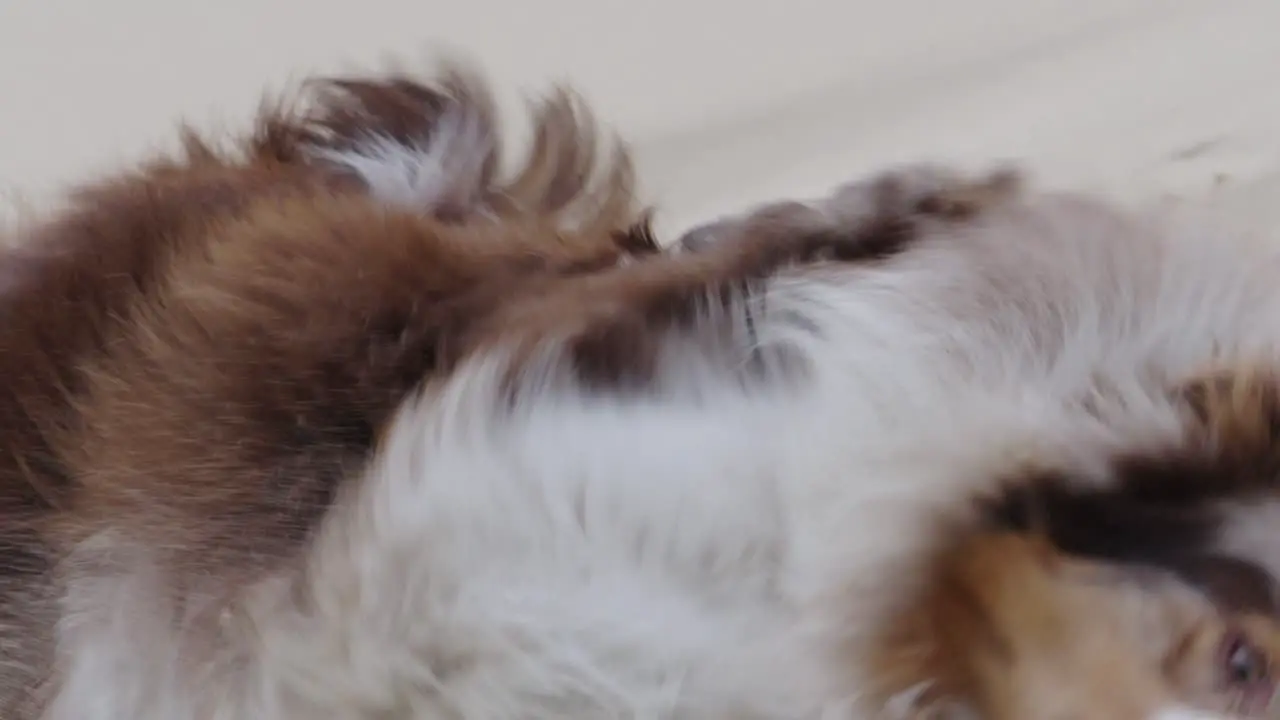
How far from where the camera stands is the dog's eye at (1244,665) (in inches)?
19.5

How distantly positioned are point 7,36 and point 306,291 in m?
0.82

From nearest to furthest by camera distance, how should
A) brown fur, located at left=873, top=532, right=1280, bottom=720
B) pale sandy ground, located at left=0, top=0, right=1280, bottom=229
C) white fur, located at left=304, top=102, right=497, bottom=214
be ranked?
brown fur, located at left=873, top=532, right=1280, bottom=720, white fur, located at left=304, top=102, right=497, bottom=214, pale sandy ground, located at left=0, top=0, right=1280, bottom=229

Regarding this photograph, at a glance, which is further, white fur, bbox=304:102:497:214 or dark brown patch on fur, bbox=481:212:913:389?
white fur, bbox=304:102:497:214

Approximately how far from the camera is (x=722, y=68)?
1.31m

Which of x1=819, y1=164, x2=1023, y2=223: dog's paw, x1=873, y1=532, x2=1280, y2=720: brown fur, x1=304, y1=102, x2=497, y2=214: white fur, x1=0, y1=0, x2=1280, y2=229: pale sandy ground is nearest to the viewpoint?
x1=873, y1=532, x2=1280, y2=720: brown fur

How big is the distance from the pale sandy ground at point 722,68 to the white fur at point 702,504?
0.61 m

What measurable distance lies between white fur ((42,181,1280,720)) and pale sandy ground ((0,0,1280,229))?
2.01ft

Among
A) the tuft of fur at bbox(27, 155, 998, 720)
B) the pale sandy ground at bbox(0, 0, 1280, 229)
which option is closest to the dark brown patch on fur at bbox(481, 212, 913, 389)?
the tuft of fur at bbox(27, 155, 998, 720)

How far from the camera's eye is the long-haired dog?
1.72 ft

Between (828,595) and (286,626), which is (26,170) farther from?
(828,595)

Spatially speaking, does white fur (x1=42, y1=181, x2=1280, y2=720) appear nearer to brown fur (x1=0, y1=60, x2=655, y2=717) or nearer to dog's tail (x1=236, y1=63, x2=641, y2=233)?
brown fur (x1=0, y1=60, x2=655, y2=717)

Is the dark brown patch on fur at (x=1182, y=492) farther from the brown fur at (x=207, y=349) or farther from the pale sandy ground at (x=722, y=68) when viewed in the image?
the pale sandy ground at (x=722, y=68)

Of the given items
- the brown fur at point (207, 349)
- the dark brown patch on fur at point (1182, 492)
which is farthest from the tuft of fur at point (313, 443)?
the dark brown patch on fur at point (1182, 492)

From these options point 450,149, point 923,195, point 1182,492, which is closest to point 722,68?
point 450,149
